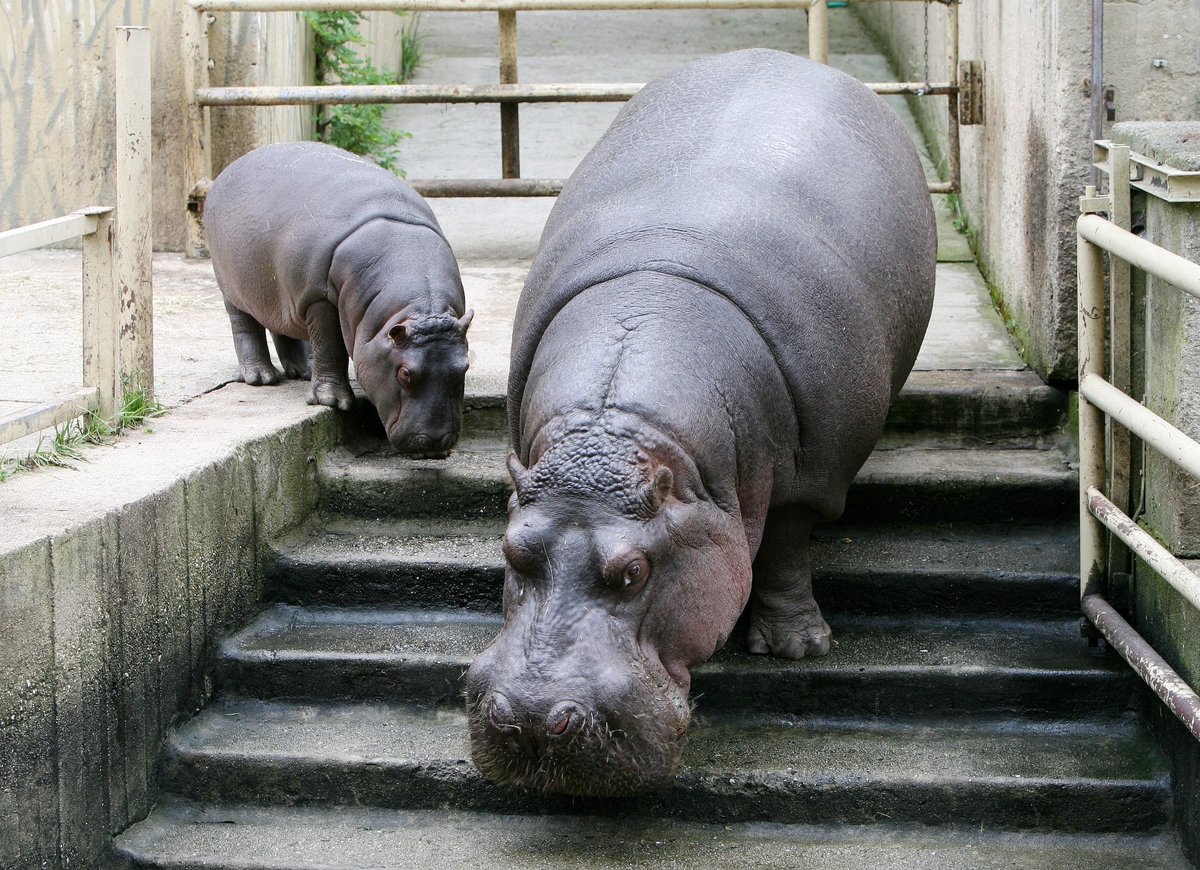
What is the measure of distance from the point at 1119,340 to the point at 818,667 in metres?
1.26

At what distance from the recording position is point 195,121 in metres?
8.14

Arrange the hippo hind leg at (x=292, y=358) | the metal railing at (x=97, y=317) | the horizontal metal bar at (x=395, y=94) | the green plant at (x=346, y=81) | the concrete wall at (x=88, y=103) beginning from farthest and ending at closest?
the green plant at (x=346, y=81) < the concrete wall at (x=88, y=103) < the horizontal metal bar at (x=395, y=94) < the hippo hind leg at (x=292, y=358) < the metal railing at (x=97, y=317)

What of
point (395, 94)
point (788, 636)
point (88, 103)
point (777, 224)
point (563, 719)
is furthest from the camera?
point (88, 103)

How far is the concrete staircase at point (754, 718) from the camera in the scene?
407 cm

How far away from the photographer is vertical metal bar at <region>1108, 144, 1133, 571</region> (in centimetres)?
435

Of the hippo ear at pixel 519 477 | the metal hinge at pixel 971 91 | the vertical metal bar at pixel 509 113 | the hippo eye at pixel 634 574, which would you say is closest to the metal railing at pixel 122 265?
the hippo ear at pixel 519 477

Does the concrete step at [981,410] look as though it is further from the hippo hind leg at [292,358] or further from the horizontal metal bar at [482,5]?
the horizontal metal bar at [482,5]

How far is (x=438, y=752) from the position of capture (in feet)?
14.2

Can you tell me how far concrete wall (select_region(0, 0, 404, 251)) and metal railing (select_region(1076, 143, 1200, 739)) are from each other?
5.24 m

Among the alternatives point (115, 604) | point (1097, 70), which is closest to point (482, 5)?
point (1097, 70)

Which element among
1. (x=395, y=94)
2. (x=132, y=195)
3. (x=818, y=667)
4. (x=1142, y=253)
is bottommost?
(x=818, y=667)

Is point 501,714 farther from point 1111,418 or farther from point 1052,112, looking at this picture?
point 1052,112

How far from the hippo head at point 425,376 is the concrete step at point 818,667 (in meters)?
0.67

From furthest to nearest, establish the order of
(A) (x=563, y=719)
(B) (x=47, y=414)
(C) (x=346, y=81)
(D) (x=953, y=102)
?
Answer: (C) (x=346, y=81) → (D) (x=953, y=102) → (B) (x=47, y=414) → (A) (x=563, y=719)
